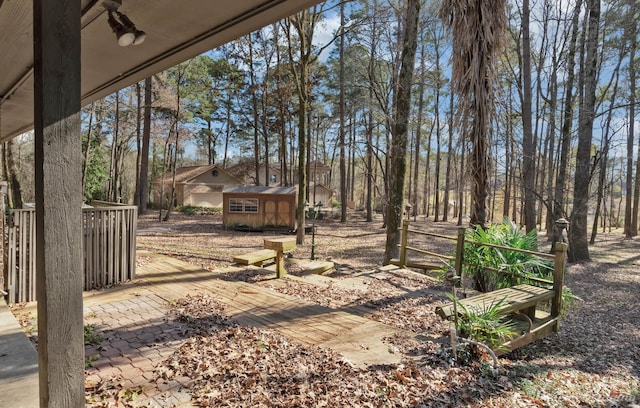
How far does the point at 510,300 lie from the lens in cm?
438

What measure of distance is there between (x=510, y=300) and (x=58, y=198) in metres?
4.59

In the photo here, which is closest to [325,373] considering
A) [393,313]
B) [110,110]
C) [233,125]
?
[393,313]

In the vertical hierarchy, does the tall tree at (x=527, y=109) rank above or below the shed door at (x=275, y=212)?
above

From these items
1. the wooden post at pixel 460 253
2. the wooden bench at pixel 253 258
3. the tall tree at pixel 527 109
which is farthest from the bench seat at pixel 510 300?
the tall tree at pixel 527 109

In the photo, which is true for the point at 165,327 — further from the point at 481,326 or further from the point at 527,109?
the point at 527,109

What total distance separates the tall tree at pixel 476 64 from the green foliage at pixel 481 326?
3067 millimetres

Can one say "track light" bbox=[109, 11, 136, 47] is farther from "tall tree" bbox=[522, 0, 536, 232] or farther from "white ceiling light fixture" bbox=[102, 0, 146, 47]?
"tall tree" bbox=[522, 0, 536, 232]

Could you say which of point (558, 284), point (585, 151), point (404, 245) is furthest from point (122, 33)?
point (585, 151)

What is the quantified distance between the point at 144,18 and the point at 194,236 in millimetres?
13733

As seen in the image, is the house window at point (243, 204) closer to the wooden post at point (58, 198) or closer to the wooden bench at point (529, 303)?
the wooden bench at point (529, 303)

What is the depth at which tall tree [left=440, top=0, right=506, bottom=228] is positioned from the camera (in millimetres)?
5855

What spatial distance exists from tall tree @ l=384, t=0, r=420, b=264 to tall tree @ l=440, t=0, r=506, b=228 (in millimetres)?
2639

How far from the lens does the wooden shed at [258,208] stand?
18.7 metres

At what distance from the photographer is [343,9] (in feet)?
64.5
